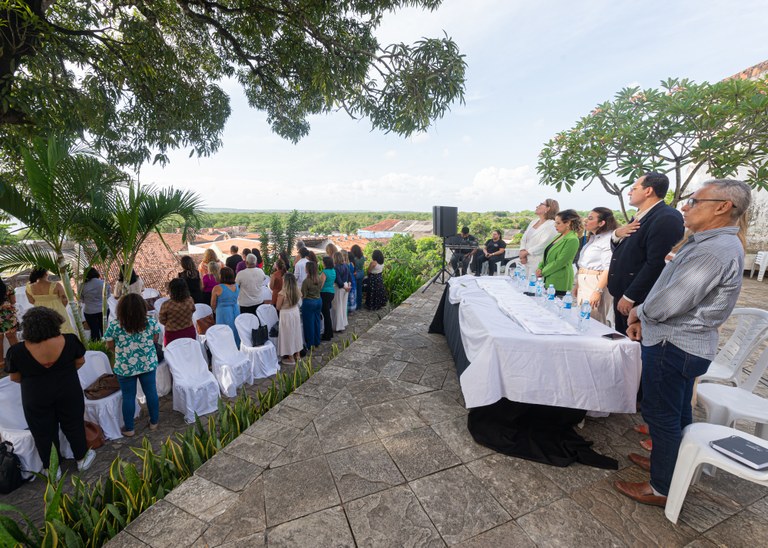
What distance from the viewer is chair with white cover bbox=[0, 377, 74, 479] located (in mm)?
2406

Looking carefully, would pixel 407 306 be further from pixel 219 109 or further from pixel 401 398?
pixel 219 109

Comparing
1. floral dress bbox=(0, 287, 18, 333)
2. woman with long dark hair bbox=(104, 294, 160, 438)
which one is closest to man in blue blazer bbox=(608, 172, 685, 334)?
woman with long dark hair bbox=(104, 294, 160, 438)

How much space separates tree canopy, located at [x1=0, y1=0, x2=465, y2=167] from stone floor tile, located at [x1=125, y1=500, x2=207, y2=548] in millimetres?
4391

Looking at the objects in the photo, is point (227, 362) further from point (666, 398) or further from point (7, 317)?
point (666, 398)

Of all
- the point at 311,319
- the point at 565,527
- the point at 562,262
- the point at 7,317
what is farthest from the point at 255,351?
the point at 562,262

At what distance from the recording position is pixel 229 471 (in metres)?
1.93

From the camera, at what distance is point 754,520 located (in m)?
1.56

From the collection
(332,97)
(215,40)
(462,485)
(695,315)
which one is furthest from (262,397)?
(215,40)

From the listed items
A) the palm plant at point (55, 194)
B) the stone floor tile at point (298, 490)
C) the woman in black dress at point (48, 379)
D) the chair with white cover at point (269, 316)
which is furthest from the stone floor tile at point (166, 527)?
the palm plant at point (55, 194)

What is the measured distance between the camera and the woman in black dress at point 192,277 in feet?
15.0

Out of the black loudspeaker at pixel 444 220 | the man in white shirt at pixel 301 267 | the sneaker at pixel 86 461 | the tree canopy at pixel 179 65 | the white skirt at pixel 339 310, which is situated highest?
the tree canopy at pixel 179 65

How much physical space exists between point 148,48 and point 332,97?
2575 millimetres

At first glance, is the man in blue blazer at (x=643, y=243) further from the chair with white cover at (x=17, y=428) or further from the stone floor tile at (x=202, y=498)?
the chair with white cover at (x=17, y=428)

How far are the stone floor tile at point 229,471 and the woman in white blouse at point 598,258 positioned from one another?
305 cm
